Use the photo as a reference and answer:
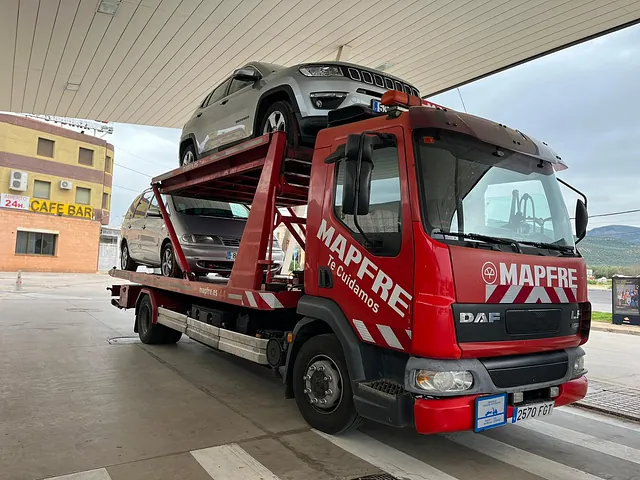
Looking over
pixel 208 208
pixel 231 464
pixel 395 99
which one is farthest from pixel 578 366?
pixel 208 208

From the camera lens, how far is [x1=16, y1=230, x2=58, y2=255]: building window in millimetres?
31020

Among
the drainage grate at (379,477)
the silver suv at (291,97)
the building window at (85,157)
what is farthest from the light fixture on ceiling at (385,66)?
the building window at (85,157)

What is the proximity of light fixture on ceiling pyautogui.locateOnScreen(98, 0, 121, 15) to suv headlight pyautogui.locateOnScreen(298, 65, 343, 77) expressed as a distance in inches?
141

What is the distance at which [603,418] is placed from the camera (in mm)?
5273

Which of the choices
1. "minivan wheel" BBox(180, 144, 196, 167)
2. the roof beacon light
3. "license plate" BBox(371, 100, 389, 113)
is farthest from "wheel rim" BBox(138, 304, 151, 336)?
the roof beacon light

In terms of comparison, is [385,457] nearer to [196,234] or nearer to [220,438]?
[220,438]

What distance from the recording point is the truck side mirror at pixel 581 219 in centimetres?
445

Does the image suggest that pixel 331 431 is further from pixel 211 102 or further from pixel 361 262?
pixel 211 102

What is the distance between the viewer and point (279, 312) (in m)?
4.90

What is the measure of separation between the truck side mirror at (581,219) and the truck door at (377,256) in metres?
1.96

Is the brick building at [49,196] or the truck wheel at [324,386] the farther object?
the brick building at [49,196]

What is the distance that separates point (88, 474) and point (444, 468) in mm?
2469

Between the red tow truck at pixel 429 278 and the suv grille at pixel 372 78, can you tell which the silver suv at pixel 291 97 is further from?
the red tow truck at pixel 429 278

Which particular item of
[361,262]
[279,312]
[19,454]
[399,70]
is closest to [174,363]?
[279,312]
